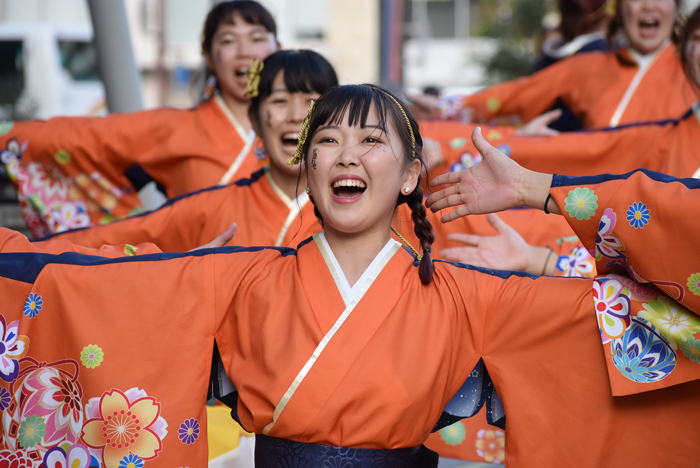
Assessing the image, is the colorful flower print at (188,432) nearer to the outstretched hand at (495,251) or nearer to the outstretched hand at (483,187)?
the outstretched hand at (483,187)

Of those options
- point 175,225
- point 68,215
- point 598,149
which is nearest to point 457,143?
point 598,149

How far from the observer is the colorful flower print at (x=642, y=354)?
4.97 ft

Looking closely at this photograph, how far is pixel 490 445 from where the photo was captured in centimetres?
208

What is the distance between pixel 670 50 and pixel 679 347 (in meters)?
2.21

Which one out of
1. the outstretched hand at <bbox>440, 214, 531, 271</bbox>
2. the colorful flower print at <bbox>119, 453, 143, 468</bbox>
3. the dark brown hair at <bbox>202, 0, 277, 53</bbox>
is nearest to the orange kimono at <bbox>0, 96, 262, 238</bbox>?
the dark brown hair at <bbox>202, 0, 277, 53</bbox>

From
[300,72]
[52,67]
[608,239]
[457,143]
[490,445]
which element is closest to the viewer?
[608,239]

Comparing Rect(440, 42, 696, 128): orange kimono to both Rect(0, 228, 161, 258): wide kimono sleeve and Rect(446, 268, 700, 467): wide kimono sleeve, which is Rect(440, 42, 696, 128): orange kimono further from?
Rect(0, 228, 161, 258): wide kimono sleeve

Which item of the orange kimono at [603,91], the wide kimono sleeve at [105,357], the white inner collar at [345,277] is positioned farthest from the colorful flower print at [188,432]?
the orange kimono at [603,91]

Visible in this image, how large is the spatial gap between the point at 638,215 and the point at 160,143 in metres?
2.21

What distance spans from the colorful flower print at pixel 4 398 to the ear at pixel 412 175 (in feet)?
3.46

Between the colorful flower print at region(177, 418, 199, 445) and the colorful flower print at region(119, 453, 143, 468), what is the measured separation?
0.11 m

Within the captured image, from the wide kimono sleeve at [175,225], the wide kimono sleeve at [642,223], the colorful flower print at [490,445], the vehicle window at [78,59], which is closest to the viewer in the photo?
the wide kimono sleeve at [642,223]

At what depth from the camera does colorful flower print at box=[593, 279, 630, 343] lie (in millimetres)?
1542

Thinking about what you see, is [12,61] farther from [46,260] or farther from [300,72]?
[46,260]
